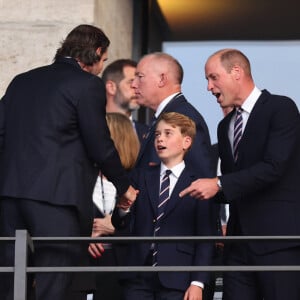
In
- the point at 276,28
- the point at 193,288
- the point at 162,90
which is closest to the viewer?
the point at 193,288

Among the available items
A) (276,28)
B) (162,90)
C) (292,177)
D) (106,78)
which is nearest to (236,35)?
(276,28)

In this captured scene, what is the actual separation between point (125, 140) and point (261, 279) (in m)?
1.49

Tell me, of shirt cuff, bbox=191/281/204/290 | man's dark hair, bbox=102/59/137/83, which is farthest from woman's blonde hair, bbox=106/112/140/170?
man's dark hair, bbox=102/59/137/83

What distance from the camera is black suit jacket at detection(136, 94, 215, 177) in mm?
9641

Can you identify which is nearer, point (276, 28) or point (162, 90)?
point (162, 90)

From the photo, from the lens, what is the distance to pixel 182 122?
941 centimetres

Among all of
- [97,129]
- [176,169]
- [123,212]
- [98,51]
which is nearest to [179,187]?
[176,169]

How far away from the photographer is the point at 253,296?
8.98 meters

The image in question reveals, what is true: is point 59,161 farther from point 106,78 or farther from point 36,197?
point 106,78

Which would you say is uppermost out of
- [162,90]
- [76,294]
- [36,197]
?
[162,90]

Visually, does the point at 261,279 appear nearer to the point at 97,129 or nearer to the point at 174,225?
the point at 174,225

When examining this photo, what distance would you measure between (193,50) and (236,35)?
369 mm

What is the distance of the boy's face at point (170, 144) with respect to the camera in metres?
9.35

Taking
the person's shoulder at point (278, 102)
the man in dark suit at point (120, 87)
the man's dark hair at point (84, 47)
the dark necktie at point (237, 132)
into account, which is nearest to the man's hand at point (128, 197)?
the dark necktie at point (237, 132)
